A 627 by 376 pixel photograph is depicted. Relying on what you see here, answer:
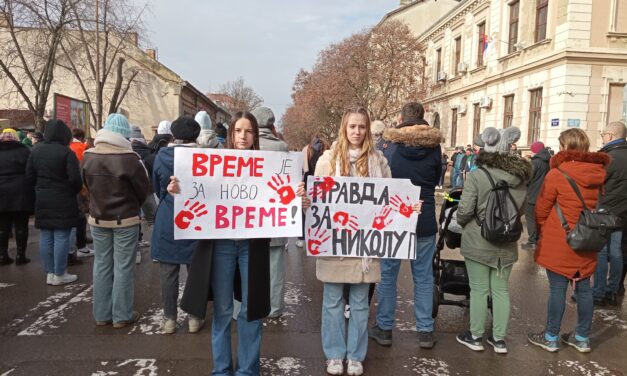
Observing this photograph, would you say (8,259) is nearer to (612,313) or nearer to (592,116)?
(612,313)

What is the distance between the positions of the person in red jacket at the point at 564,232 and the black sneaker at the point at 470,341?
578 millimetres

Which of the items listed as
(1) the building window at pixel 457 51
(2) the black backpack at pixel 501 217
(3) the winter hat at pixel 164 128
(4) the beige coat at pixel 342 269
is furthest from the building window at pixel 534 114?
(4) the beige coat at pixel 342 269

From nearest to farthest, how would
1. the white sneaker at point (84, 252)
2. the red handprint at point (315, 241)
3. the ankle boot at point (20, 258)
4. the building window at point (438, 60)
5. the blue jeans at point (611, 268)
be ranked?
the red handprint at point (315, 241)
the blue jeans at point (611, 268)
the ankle boot at point (20, 258)
the white sneaker at point (84, 252)
the building window at point (438, 60)

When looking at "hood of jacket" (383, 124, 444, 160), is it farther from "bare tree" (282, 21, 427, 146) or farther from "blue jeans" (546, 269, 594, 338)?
"bare tree" (282, 21, 427, 146)

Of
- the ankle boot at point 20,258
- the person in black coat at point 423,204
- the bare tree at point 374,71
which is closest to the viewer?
the person in black coat at point 423,204

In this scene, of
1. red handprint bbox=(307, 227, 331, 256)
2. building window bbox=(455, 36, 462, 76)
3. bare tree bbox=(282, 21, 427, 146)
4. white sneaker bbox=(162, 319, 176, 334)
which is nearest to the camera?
red handprint bbox=(307, 227, 331, 256)

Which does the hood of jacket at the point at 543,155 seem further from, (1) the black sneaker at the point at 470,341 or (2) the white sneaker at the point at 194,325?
(2) the white sneaker at the point at 194,325

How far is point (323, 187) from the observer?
11.0ft

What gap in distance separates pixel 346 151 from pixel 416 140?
73 centimetres

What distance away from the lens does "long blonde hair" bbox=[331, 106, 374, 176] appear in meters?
3.40

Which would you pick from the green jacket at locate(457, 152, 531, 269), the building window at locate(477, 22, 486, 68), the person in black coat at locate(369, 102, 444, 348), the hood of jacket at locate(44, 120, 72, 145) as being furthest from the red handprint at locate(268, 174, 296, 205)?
the building window at locate(477, 22, 486, 68)

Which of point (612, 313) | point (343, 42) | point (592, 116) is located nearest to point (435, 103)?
point (343, 42)

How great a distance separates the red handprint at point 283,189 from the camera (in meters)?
3.24

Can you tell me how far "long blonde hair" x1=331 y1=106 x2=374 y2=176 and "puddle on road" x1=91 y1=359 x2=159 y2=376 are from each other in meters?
2.03
